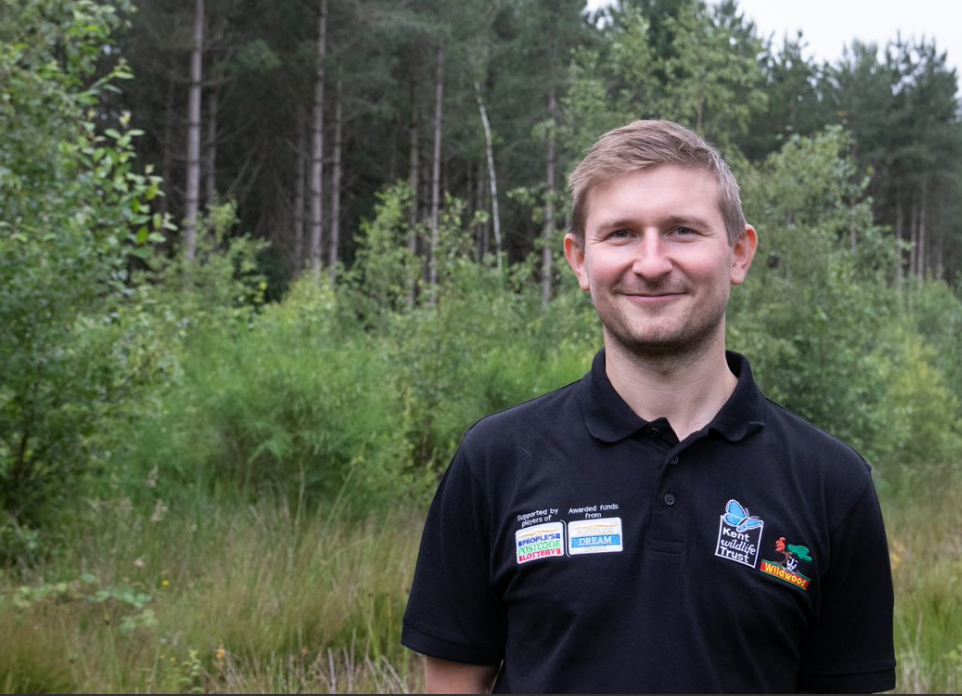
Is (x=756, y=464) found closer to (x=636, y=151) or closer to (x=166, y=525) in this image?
(x=636, y=151)

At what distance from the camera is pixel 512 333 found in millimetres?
12641

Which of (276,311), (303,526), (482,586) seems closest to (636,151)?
(482,586)

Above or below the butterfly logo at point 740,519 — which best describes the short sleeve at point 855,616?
below

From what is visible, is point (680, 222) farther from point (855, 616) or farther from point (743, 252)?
point (855, 616)

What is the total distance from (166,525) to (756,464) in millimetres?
6211

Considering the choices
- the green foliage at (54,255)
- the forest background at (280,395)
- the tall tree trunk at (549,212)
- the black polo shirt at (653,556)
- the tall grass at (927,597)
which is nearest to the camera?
the black polo shirt at (653,556)

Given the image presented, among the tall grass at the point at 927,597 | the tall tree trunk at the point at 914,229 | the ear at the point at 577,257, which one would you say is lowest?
the tall grass at the point at 927,597

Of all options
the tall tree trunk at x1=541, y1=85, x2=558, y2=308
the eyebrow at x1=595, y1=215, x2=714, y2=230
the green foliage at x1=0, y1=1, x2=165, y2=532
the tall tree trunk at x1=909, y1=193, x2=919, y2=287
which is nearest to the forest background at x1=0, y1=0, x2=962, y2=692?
the green foliage at x1=0, y1=1, x2=165, y2=532

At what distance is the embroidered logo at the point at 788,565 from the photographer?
5.98ft

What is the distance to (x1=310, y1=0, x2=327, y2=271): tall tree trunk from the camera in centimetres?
2675

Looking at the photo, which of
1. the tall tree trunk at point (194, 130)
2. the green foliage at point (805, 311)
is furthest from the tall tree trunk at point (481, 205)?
the green foliage at point (805, 311)

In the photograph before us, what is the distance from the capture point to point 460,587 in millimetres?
2008

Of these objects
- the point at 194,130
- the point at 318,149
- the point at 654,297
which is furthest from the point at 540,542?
the point at 318,149

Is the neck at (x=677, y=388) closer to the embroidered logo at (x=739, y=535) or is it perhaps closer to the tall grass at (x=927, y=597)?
the embroidered logo at (x=739, y=535)
